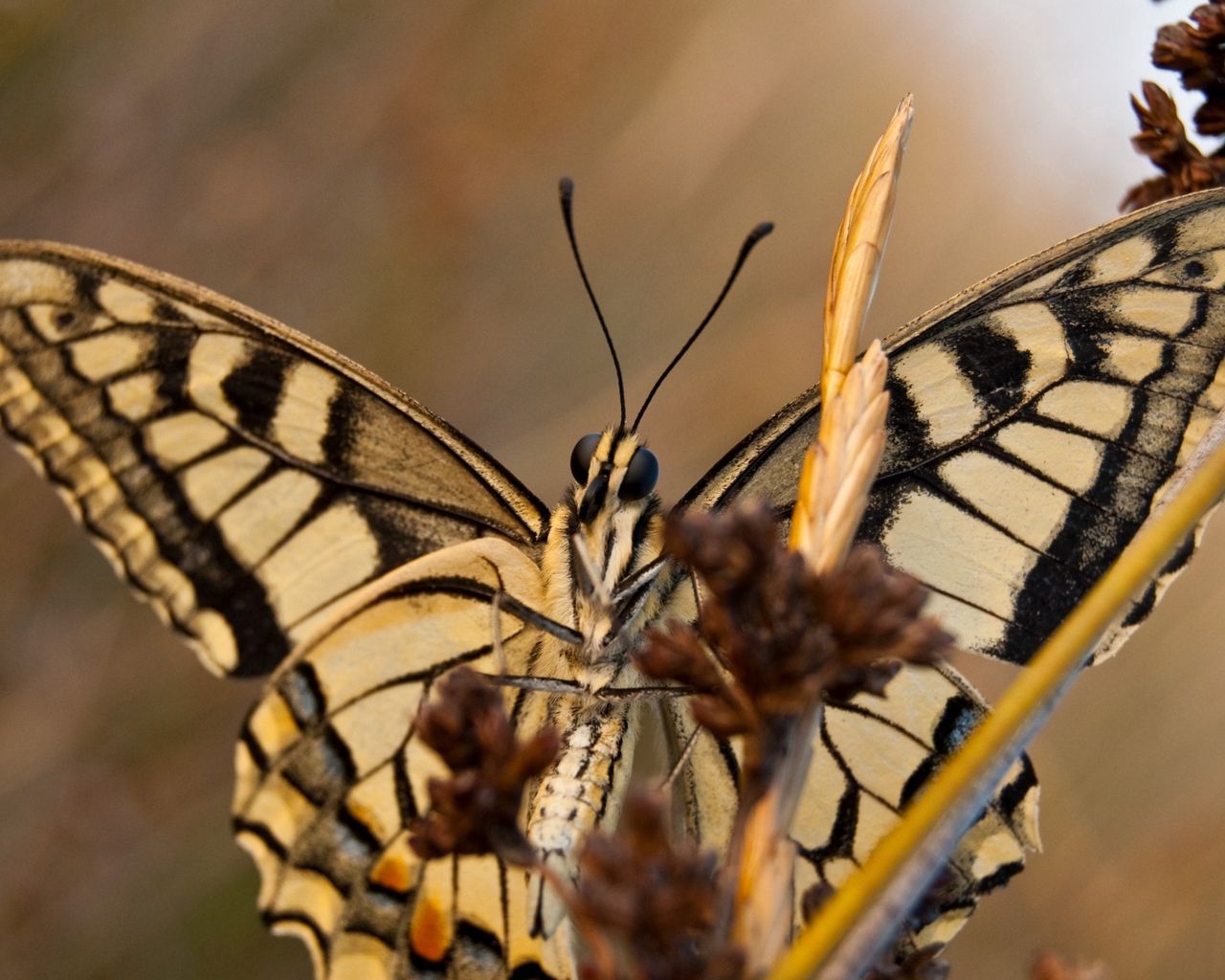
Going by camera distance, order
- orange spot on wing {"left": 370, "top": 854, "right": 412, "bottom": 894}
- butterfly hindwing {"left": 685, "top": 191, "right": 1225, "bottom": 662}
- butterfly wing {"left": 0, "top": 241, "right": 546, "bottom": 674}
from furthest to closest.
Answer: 1. butterfly wing {"left": 0, "top": 241, "right": 546, "bottom": 674}
2. orange spot on wing {"left": 370, "top": 854, "right": 412, "bottom": 894}
3. butterfly hindwing {"left": 685, "top": 191, "right": 1225, "bottom": 662}

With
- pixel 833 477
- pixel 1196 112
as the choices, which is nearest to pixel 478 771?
pixel 833 477

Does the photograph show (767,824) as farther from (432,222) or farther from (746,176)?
(746,176)

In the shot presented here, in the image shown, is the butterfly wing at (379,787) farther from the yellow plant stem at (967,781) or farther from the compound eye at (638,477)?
the yellow plant stem at (967,781)

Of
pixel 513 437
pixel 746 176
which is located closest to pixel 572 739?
pixel 513 437

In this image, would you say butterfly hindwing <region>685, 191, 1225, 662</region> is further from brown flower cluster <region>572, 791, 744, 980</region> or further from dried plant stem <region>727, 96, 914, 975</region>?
brown flower cluster <region>572, 791, 744, 980</region>

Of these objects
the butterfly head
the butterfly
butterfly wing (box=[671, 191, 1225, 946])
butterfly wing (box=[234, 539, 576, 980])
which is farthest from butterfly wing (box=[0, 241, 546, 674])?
butterfly wing (box=[671, 191, 1225, 946])

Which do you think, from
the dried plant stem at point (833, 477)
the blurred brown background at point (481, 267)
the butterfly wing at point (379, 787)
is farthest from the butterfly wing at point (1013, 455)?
the blurred brown background at point (481, 267)

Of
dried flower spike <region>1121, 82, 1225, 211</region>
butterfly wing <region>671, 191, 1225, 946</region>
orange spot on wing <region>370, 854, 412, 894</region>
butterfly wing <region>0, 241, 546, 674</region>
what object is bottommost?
orange spot on wing <region>370, 854, 412, 894</region>
